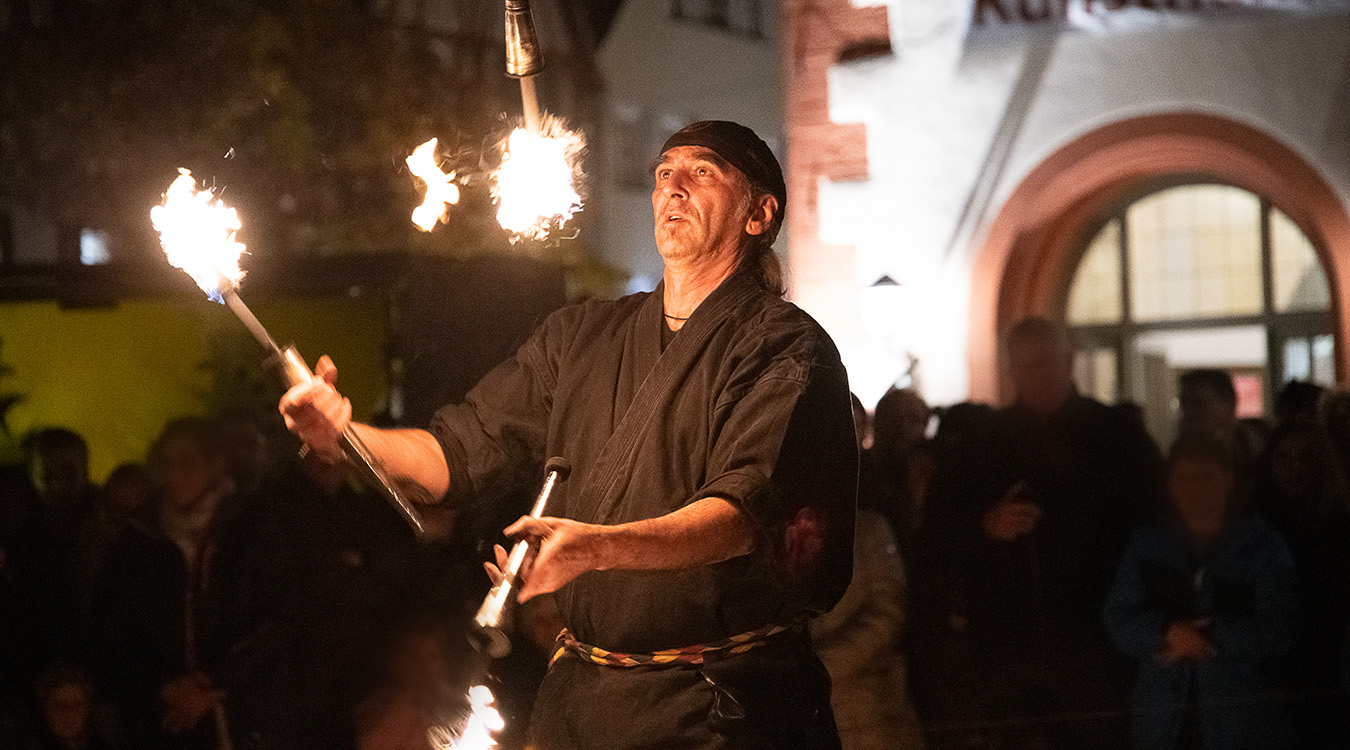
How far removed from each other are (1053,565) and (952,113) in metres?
3.21

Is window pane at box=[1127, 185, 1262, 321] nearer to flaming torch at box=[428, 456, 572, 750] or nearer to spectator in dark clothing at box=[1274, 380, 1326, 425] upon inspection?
spectator in dark clothing at box=[1274, 380, 1326, 425]

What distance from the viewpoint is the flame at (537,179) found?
3127mm

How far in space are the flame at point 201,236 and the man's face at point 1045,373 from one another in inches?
119

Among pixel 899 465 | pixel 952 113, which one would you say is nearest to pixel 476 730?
pixel 899 465

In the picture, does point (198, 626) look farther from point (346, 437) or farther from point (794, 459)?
point (794, 459)

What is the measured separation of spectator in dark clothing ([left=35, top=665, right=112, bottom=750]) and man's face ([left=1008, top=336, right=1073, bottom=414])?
11.4ft

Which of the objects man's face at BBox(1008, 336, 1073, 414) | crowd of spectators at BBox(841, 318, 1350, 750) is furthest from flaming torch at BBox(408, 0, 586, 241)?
man's face at BBox(1008, 336, 1073, 414)

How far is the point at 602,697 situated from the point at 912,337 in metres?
4.96

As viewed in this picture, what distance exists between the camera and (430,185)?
329cm

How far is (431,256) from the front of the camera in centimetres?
554

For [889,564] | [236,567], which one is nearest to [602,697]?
[889,564]

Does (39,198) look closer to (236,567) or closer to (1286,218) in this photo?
(236,567)

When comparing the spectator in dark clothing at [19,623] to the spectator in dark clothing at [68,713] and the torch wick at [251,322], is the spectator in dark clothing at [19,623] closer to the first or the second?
the spectator in dark clothing at [68,713]

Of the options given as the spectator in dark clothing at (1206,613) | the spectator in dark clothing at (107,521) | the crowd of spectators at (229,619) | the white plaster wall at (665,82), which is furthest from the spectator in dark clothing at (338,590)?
the white plaster wall at (665,82)
